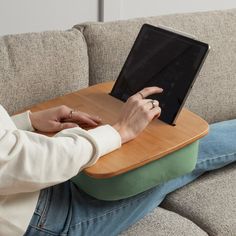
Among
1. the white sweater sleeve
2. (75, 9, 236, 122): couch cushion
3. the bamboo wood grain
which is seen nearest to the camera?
the white sweater sleeve

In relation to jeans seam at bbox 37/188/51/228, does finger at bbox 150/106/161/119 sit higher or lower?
higher

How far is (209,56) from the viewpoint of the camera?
1.67m

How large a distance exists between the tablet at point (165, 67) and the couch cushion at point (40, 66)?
17 cm

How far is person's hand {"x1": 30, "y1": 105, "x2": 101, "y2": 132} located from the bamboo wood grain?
0.17 feet

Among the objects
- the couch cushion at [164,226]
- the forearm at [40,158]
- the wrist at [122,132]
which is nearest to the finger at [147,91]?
the wrist at [122,132]

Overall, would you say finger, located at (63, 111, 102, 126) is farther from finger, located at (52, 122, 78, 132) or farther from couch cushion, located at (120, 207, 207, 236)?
couch cushion, located at (120, 207, 207, 236)

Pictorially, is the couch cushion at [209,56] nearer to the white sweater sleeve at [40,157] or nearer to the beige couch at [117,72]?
the beige couch at [117,72]

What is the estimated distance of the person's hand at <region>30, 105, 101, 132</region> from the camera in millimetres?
1180

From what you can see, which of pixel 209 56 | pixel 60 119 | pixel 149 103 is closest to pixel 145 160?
pixel 149 103

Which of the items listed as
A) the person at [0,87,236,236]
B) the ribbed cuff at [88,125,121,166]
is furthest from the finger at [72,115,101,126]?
the ribbed cuff at [88,125,121,166]

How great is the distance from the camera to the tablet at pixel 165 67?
1202 millimetres

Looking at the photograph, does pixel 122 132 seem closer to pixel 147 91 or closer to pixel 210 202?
pixel 147 91

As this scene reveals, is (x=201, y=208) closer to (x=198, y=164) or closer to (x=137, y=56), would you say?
(x=198, y=164)

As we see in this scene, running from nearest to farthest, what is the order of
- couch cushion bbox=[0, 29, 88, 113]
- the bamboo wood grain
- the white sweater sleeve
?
1. the white sweater sleeve
2. the bamboo wood grain
3. couch cushion bbox=[0, 29, 88, 113]
